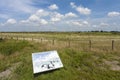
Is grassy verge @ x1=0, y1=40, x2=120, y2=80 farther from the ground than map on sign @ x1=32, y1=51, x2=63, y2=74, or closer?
closer

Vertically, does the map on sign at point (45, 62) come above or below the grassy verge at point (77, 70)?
above

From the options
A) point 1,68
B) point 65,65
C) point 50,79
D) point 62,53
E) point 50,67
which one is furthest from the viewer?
point 62,53

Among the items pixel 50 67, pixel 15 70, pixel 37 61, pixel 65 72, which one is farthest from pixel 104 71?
pixel 15 70

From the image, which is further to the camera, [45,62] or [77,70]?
[77,70]

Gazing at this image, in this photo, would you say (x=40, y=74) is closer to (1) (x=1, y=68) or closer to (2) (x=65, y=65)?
(2) (x=65, y=65)

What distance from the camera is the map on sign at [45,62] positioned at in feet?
28.7

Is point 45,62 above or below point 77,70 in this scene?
above

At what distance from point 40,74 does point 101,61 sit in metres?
3.99

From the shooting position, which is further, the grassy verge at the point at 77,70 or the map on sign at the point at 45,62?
the map on sign at the point at 45,62

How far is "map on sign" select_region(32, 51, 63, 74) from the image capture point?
873cm

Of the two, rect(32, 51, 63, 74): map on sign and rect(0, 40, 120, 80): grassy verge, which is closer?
rect(0, 40, 120, 80): grassy verge

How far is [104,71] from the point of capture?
29.9 ft

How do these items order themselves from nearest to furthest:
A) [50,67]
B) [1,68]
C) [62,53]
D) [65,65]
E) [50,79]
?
[50,79], [50,67], [65,65], [1,68], [62,53]

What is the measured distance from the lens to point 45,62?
9.05m
